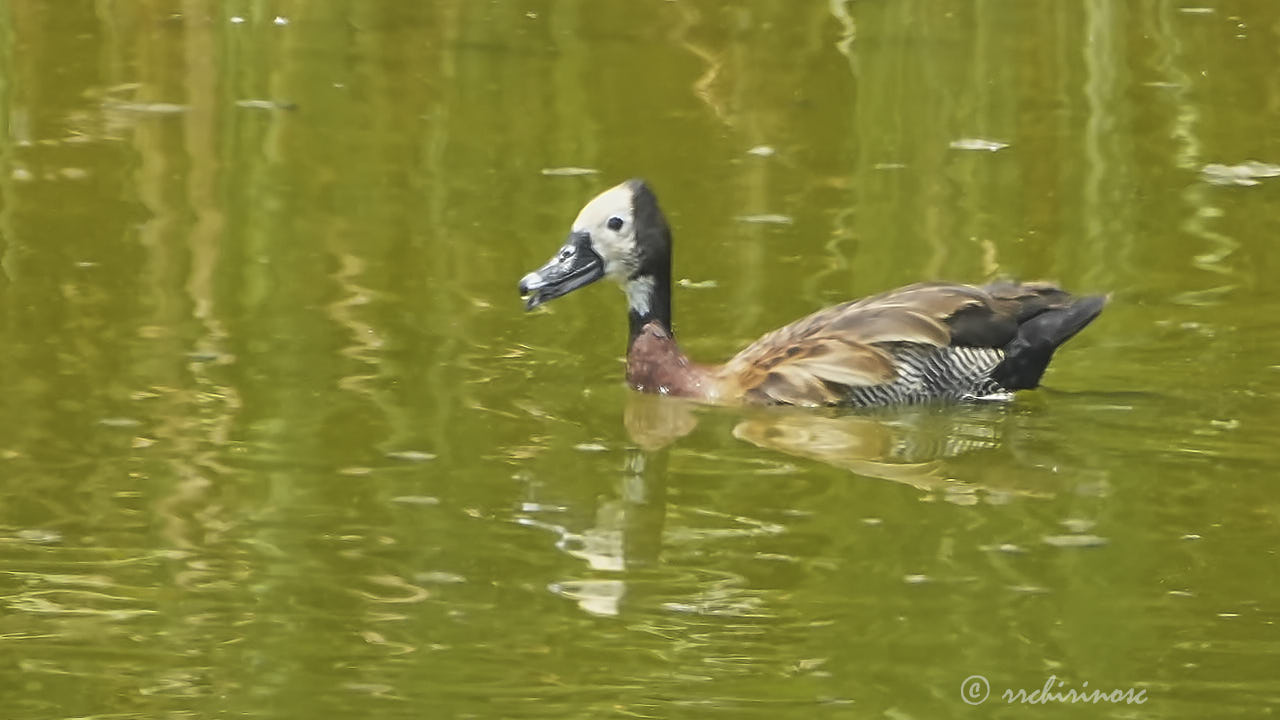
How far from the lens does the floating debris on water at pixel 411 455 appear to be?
701 centimetres

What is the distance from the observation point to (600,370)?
26.9 ft

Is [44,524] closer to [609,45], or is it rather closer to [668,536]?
[668,536]

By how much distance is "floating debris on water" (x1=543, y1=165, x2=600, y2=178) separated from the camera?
403 inches

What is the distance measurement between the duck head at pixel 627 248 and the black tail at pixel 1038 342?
1.12 meters

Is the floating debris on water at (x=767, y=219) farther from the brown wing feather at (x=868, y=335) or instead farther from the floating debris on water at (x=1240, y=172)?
the floating debris on water at (x=1240, y=172)

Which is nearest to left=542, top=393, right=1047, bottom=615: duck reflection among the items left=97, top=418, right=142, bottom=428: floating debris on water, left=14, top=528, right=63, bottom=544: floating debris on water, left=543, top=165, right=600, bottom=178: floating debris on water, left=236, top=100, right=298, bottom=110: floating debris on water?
left=14, top=528, right=63, bottom=544: floating debris on water

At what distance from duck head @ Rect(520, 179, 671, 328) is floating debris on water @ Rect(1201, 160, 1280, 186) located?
3024 mm

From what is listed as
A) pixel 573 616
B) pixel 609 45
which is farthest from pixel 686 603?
pixel 609 45

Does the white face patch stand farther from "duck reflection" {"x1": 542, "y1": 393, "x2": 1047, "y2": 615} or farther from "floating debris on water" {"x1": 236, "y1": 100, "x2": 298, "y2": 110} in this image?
"floating debris on water" {"x1": 236, "y1": 100, "x2": 298, "y2": 110}

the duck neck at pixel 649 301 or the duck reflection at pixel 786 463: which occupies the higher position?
the duck neck at pixel 649 301

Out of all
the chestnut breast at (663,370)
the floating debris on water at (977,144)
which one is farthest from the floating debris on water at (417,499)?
the floating debris on water at (977,144)

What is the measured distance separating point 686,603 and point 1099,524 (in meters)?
1.26

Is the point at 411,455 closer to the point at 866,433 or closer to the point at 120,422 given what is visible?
the point at 120,422

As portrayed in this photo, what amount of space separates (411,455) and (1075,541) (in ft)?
6.20
